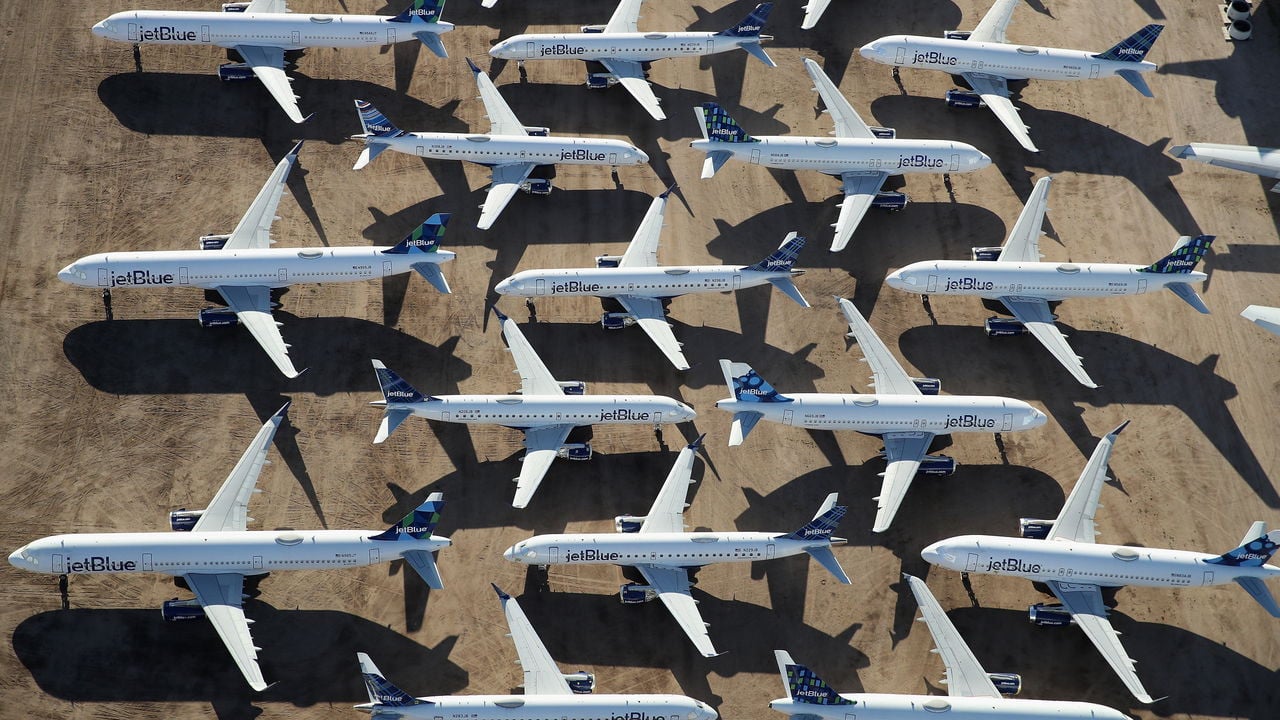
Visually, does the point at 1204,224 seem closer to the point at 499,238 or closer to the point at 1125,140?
the point at 1125,140

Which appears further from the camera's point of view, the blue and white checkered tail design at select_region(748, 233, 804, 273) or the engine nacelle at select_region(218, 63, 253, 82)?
the engine nacelle at select_region(218, 63, 253, 82)

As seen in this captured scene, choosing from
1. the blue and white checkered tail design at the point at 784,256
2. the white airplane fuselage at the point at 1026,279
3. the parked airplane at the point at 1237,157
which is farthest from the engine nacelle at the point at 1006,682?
the parked airplane at the point at 1237,157

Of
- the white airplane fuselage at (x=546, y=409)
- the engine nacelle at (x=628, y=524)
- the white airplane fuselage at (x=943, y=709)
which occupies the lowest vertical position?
the white airplane fuselage at (x=943, y=709)

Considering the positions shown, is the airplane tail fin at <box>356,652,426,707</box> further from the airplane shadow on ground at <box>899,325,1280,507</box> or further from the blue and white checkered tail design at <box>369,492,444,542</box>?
the airplane shadow on ground at <box>899,325,1280,507</box>

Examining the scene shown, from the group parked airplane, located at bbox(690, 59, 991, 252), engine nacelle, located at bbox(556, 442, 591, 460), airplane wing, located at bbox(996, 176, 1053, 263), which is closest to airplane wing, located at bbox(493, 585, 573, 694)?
engine nacelle, located at bbox(556, 442, 591, 460)

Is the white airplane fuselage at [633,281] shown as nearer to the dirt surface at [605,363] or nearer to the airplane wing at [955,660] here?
the dirt surface at [605,363]

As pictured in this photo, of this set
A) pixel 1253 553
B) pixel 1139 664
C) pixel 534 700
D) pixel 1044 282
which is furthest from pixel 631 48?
pixel 1139 664

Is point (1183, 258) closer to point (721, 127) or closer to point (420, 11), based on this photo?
point (721, 127)
